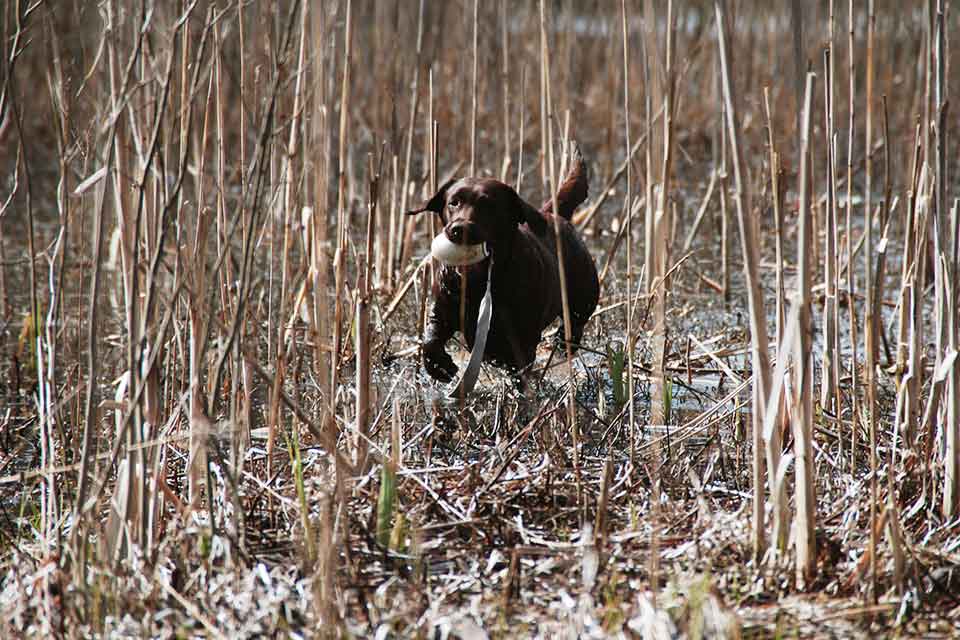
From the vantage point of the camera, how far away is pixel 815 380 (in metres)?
4.12

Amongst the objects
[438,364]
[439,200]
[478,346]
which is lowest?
[438,364]

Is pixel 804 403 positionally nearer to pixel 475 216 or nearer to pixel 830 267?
pixel 830 267

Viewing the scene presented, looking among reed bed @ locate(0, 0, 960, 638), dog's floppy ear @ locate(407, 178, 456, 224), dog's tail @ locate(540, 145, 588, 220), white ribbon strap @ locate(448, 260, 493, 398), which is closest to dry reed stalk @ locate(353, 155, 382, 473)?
reed bed @ locate(0, 0, 960, 638)

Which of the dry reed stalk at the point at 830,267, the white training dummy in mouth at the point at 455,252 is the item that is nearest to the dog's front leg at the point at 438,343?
the white training dummy in mouth at the point at 455,252

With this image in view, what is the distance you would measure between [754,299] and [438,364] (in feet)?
6.67

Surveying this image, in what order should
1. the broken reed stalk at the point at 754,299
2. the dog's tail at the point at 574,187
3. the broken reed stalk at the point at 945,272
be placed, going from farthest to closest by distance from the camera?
the dog's tail at the point at 574,187, the broken reed stalk at the point at 945,272, the broken reed stalk at the point at 754,299

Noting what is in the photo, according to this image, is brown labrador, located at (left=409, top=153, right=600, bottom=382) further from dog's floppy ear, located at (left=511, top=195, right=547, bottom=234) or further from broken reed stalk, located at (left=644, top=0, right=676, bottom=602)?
broken reed stalk, located at (left=644, top=0, right=676, bottom=602)

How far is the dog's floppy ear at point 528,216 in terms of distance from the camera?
394 centimetres

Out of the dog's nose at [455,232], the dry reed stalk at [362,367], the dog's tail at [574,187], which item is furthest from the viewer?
the dog's tail at [574,187]

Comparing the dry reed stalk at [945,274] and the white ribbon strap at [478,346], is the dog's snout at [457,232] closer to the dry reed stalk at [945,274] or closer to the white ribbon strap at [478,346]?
the white ribbon strap at [478,346]

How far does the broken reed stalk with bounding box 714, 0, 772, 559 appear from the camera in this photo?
2129 mm

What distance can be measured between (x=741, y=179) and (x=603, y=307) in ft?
9.90

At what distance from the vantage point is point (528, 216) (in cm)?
397

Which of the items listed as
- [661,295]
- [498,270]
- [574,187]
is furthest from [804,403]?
[574,187]
